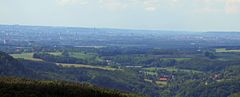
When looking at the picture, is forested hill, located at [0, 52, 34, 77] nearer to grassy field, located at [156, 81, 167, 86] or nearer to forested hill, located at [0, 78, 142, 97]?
grassy field, located at [156, 81, 167, 86]

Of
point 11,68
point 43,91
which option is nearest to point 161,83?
point 11,68

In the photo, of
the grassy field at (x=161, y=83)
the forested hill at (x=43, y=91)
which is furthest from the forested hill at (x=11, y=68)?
the forested hill at (x=43, y=91)

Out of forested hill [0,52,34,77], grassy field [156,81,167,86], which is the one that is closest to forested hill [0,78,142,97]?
forested hill [0,52,34,77]

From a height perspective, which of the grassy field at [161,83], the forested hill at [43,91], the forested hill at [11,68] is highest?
the forested hill at [43,91]

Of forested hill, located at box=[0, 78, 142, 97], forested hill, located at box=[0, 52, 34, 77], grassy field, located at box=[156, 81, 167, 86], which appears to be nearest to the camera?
forested hill, located at box=[0, 78, 142, 97]

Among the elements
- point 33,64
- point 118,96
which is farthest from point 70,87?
point 33,64

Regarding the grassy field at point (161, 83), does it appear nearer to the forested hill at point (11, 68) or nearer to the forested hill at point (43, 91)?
the forested hill at point (11, 68)

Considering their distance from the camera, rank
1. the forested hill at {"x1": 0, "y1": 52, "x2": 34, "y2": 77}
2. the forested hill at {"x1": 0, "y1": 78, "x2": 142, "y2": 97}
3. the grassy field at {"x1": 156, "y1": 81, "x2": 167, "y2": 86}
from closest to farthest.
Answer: the forested hill at {"x1": 0, "y1": 78, "x2": 142, "y2": 97} < the forested hill at {"x1": 0, "y1": 52, "x2": 34, "y2": 77} < the grassy field at {"x1": 156, "y1": 81, "x2": 167, "y2": 86}

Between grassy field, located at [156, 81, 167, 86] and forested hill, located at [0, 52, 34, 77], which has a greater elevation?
forested hill, located at [0, 52, 34, 77]

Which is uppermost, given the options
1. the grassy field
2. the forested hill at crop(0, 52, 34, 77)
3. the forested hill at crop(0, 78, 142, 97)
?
the forested hill at crop(0, 78, 142, 97)

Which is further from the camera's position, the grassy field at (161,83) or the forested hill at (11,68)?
the grassy field at (161,83)

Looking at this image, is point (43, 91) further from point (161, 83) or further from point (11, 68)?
point (161, 83)

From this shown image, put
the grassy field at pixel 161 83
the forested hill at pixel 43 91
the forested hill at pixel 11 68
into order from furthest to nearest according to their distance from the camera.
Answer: the grassy field at pixel 161 83 → the forested hill at pixel 11 68 → the forested hill at pixel 43 91
